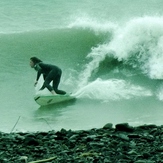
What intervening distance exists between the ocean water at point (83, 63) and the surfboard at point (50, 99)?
152 mm

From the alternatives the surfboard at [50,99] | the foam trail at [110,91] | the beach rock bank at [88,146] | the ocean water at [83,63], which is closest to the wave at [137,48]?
the ocean water at [83,63]

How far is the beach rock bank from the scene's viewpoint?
8.09 m

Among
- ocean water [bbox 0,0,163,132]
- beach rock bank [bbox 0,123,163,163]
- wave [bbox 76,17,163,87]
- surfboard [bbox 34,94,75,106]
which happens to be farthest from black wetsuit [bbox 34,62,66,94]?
beach rock bank [bbox 0,123,163,163]

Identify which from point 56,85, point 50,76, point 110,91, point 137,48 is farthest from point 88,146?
point 137,48

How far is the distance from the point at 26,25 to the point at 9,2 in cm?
327

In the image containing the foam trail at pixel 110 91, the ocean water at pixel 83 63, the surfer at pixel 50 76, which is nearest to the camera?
the ocean water at pixel 83 63

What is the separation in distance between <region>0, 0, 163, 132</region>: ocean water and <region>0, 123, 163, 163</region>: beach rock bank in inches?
107

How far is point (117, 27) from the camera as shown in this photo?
20.3 meters

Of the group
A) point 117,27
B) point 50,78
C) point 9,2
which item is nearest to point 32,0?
point 9,2

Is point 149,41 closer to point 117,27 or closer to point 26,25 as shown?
point 117,27

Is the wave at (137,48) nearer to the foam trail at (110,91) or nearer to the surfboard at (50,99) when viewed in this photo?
the foam trail at (110,91)

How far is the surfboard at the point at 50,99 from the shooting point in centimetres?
1490

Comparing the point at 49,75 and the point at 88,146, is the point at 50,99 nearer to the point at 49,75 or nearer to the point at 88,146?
the point at 49,75

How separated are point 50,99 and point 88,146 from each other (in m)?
6.35
